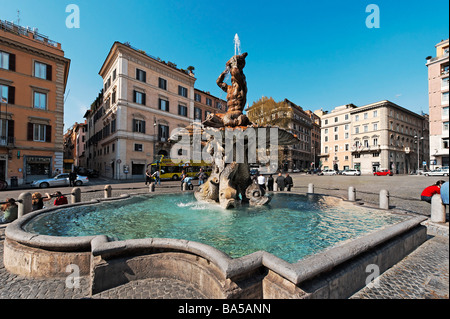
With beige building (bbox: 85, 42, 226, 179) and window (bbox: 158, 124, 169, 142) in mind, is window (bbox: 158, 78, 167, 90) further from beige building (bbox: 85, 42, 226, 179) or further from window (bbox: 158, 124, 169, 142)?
→ window (bbox: 158, 124, 169, 142)

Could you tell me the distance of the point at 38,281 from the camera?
9.22ft

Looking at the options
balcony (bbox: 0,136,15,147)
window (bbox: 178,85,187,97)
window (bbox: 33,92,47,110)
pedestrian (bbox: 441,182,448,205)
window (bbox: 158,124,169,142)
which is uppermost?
window (bbox: 178,85,187,97)

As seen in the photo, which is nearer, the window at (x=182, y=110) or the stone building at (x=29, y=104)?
the stone building at (x=29, y=104)

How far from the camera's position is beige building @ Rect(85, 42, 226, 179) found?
26719 millimetres

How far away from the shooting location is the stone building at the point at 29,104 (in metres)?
19.6

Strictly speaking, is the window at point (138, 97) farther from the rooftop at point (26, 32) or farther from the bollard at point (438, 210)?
the bollard at point (438, 210)

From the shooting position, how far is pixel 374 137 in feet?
157

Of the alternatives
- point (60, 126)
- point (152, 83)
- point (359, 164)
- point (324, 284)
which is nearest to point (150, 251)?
point (324, 284)

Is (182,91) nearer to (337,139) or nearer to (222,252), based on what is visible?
(222,252)

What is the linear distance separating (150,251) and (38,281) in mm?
1643

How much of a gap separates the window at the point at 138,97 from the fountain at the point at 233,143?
24377 millimetres

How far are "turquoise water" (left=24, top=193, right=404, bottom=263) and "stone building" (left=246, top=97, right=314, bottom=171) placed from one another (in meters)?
28.6

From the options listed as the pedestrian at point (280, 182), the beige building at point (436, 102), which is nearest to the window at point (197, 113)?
the pedestrian at point (280, 182)

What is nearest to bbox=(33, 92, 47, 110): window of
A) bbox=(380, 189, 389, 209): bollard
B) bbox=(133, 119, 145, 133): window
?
bbox=(133, 119, 145, 133): window
